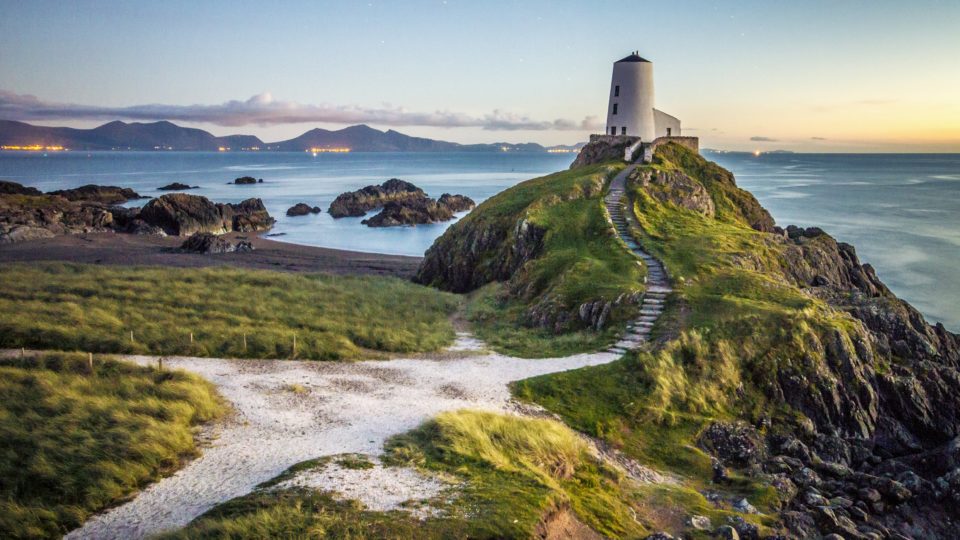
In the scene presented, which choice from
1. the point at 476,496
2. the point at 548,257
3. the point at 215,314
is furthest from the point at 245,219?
the point at 476,496

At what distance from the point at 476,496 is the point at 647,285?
59.3ft

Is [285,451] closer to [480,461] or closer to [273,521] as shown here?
[273,521]

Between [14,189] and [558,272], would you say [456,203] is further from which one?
[558,272]

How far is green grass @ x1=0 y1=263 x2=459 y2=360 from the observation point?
24.2 m

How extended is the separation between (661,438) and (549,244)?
19.0m

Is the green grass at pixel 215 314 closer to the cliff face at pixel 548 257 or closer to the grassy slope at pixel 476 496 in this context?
the cliff face at pixel 548 257

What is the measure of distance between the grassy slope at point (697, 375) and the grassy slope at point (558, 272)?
260cm

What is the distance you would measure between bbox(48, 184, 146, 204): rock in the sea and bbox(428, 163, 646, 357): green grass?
91.3 metres

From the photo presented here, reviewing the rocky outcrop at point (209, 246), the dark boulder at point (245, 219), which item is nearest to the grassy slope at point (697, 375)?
the rocky outcrop at point (209, 246)

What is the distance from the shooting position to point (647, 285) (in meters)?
29.4

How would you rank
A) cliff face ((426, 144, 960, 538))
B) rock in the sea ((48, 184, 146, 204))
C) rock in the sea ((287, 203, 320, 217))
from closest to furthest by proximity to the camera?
cliff face ((426, 144, 960, 538)) < rock in the sea ((287, 203, 320, 217)) < rock in the sea ((48, 184, 146, 204))

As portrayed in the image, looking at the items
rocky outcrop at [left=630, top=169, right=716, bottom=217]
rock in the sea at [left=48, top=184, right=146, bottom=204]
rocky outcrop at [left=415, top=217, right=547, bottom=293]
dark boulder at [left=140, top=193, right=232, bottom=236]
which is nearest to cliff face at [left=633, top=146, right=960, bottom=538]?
rocky outcrop at [left=415, top=217, right=547, bottom=293]

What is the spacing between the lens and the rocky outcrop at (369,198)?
347 feet

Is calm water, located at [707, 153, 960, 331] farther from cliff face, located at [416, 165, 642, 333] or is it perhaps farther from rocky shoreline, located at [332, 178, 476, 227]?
rocky shoreline, located at [332, 178, 476, 227]
